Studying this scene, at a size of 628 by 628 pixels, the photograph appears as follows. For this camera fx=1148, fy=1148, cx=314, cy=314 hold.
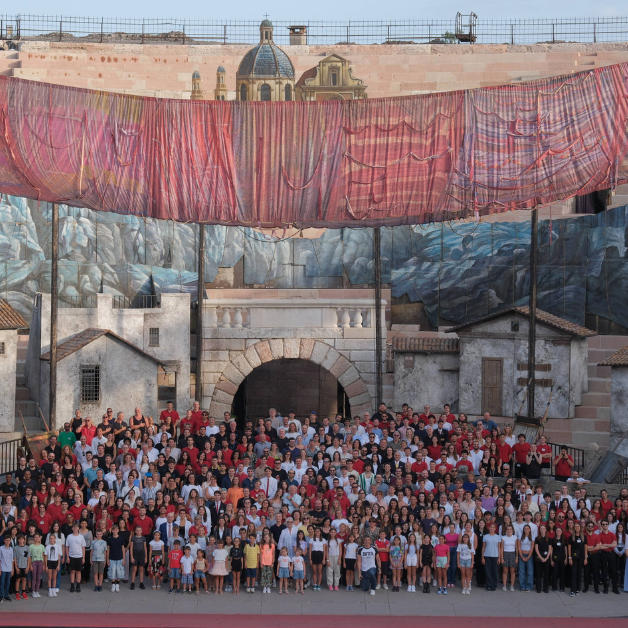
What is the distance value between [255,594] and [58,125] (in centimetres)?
1068

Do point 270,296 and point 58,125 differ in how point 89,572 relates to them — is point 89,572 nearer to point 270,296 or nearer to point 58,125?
point 58,125

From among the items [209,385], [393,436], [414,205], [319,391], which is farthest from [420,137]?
[319,391]

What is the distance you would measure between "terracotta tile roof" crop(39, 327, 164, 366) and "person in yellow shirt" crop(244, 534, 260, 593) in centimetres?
1088

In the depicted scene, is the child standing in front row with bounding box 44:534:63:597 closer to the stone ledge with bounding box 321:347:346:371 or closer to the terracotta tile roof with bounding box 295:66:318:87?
the stone ledge with bounding box 321:347:346:371

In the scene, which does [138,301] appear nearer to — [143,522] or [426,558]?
[143,522]

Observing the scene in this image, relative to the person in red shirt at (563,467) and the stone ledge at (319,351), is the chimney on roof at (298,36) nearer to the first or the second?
the stone ledge at (319,351)

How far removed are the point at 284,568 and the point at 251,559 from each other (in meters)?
0.56

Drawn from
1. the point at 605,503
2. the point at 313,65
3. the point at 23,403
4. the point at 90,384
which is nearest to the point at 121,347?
the point at 90,384

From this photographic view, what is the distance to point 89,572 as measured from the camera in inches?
769

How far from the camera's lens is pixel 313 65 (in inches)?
1620

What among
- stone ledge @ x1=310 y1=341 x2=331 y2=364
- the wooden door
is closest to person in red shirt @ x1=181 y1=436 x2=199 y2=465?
stone ledge @ x1=310 y1=341 x2=331 y2=364

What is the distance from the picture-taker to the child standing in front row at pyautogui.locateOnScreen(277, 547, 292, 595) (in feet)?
61.5

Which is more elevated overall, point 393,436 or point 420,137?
point 420,137

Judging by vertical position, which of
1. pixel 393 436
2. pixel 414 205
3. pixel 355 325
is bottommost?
pixel 393 436
